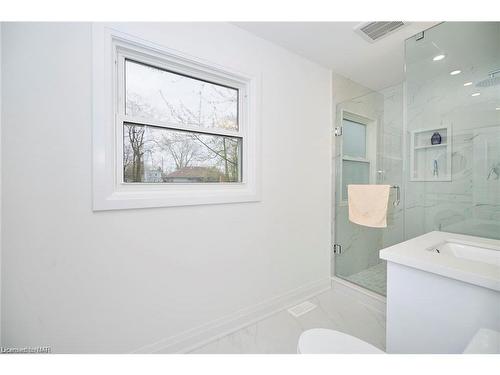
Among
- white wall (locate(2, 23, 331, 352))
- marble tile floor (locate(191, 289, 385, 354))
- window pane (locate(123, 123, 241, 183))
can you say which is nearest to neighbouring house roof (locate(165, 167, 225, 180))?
window pane (locate(123, 123, 241, 183))

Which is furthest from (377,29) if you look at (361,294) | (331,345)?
(361,294)

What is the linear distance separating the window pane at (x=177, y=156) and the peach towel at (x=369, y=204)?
3.74 ft

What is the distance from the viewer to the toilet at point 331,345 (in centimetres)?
88

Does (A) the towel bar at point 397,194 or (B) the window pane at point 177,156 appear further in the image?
(A) the towel bar at point 397,194

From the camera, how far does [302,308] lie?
71.9 inches

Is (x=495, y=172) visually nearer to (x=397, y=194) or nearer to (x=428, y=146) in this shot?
(x=428, y=146)

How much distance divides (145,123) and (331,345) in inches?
57.8

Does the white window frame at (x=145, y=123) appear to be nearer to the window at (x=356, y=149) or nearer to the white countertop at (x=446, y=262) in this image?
the white countertop at (x=446, y=262)

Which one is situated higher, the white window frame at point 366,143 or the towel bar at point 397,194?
the white window frame at point 366,143

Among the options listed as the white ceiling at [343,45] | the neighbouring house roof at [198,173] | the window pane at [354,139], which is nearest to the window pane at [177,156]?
the neighbouring house roof at [198,173]

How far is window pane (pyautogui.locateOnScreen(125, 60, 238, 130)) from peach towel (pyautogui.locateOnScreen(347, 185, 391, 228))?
128 cm

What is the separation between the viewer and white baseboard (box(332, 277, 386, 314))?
1.79 metres

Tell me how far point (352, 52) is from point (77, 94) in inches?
78.4
